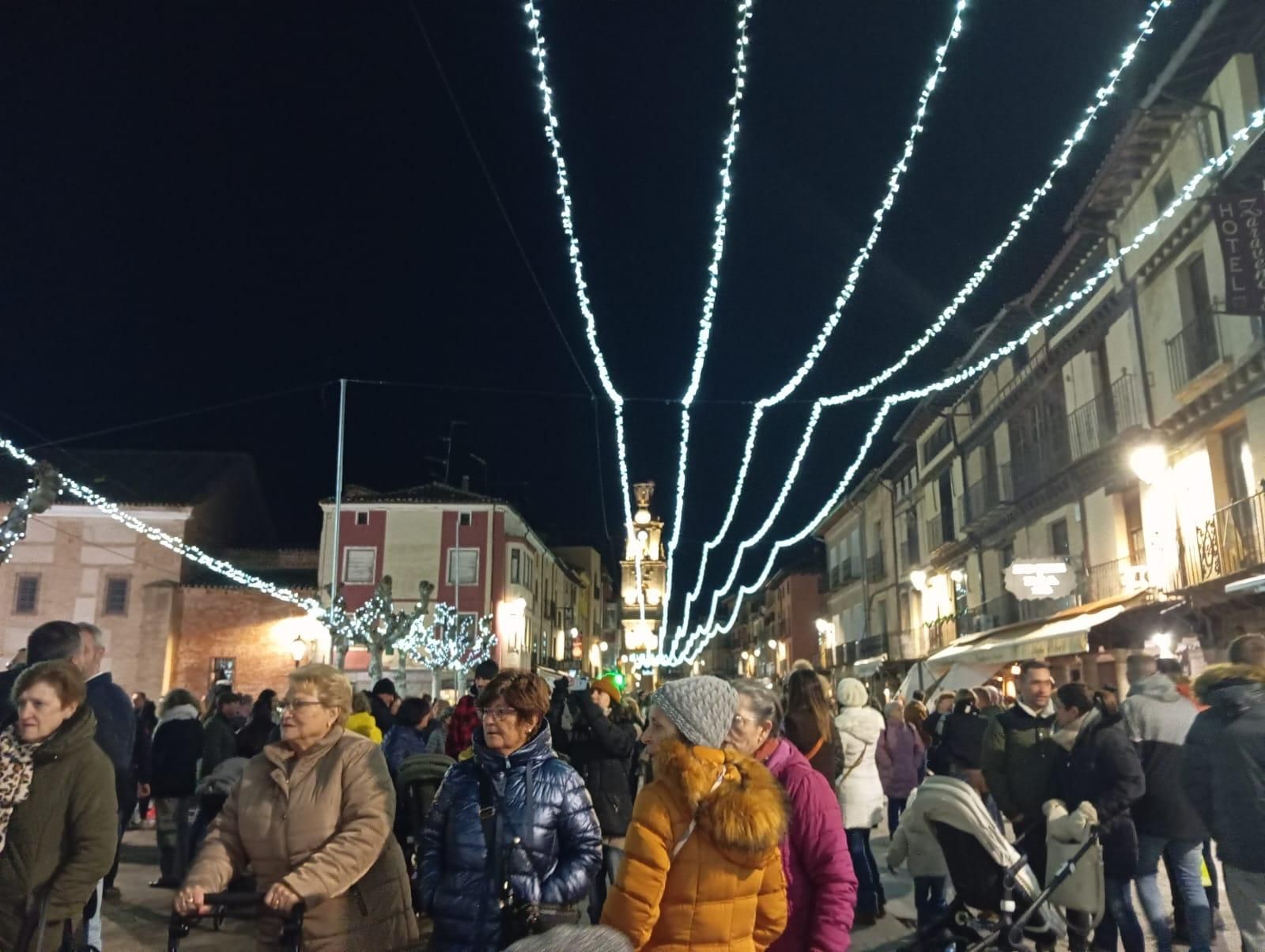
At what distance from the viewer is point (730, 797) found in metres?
2.65

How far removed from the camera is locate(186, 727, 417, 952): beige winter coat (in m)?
3.31

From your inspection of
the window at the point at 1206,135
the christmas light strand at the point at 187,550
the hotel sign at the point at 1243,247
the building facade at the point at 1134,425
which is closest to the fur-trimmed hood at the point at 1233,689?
the building facade at the point at 1134,425

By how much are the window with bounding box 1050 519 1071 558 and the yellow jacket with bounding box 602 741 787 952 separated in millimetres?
19532

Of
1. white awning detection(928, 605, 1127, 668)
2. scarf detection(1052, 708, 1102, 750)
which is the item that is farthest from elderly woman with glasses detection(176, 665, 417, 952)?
white awning detection(928, 605, 1127, 668)

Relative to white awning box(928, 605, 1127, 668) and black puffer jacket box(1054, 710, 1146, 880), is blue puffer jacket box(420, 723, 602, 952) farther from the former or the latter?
white awning box(928, 605, 1127, 668)

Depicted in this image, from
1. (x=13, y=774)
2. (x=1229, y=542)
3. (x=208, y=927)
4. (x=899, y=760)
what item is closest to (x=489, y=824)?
(x=13, y=774)

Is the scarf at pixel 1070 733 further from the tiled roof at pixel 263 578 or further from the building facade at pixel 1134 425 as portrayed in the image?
the tiled roof at pixel 263 578

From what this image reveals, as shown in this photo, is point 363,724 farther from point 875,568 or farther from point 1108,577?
point 875,568

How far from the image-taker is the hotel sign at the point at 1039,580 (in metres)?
18.7

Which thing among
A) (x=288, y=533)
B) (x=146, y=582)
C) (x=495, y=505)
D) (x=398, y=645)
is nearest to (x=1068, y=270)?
(x=398, y=645)

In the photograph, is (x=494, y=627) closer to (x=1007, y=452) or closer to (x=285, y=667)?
(x=285, y=667)

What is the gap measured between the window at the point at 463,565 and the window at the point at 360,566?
2.92 metres

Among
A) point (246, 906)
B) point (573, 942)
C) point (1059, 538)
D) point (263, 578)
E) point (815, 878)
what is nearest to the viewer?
point (573, 942)

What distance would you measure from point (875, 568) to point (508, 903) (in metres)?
38.0
